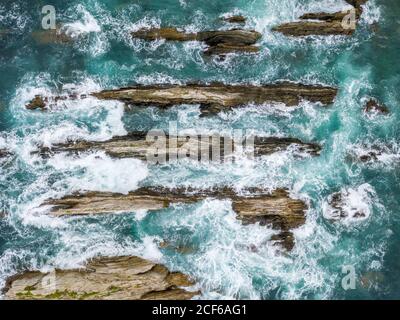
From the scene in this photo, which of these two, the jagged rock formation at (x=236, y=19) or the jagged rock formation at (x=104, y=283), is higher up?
the jagged rock formation at (x=236, y=19)

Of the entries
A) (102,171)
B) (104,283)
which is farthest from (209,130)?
(104,283)

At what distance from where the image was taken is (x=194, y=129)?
89.0ft

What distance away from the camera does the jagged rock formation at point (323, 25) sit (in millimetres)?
27797

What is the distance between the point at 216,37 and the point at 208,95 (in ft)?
11.3

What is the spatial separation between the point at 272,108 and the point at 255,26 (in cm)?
491

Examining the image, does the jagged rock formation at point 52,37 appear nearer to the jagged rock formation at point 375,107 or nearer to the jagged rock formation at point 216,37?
the jagged rock formation at point 216,37

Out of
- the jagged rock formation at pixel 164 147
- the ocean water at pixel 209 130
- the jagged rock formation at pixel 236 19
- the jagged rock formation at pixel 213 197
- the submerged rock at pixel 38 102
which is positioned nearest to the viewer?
the jagged rock formation at pixel 213 197

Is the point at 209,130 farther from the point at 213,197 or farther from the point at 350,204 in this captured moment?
the point at 350,204

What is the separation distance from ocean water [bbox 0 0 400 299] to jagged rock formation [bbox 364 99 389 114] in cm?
39

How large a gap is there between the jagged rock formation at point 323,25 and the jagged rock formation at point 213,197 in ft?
30.7

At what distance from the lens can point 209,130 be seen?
1070 inches

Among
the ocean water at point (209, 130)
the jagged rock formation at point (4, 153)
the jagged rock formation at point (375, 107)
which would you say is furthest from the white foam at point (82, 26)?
the jagged rock formation at point (375, 107)

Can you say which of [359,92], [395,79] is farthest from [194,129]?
[395,79]
